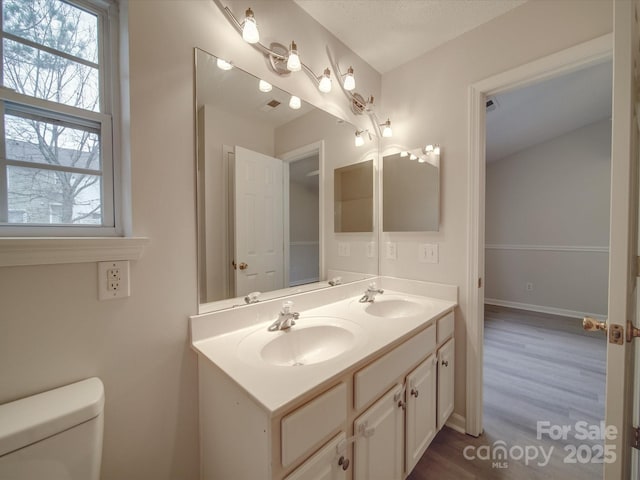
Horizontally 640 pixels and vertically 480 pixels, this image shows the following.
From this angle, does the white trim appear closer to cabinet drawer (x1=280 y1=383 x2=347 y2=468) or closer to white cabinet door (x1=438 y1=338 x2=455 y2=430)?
white cabinet door (x1=438 y1=338 x2=455 y2=430)

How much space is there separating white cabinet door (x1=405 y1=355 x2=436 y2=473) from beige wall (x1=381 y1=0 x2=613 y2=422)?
397 millimetres

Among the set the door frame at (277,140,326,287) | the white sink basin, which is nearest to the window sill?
the white sink basin

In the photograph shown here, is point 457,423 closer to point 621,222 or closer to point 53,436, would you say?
point 621,222

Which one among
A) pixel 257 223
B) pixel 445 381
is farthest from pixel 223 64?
pixel 445 381

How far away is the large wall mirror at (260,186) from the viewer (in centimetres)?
107

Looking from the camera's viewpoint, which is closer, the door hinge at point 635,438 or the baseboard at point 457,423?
the door hinge at point 635,438

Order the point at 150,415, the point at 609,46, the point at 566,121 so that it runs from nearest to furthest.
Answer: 1. the point at 150,415
2. the point at 609,46
3. the point at 566,121

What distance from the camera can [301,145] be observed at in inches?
58.3

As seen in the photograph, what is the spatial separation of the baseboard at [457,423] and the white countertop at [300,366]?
74 centimetres

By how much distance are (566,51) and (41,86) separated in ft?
7.20

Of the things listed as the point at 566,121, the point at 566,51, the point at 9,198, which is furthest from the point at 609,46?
the point at 566,121

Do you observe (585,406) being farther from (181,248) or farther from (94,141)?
(94,141)

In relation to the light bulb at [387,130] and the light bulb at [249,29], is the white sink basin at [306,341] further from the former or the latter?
the light bulb at [387,130]

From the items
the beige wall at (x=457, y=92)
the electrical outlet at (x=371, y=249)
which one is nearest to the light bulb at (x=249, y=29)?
the beige wall at (x=457, y=92)
